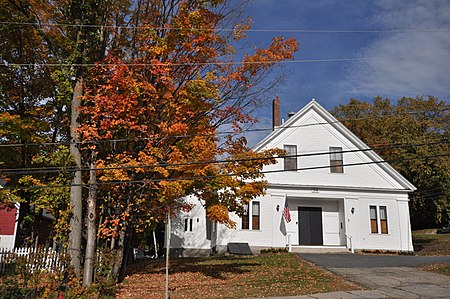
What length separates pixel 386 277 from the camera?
1697 cm

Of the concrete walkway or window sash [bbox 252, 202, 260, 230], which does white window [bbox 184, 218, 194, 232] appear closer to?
window sash [bbox 252, 202, 260, 230]

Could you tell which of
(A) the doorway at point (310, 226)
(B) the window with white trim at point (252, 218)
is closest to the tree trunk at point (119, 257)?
(B) the window with white trim at point (252, 218)

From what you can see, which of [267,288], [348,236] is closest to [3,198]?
[267,288]

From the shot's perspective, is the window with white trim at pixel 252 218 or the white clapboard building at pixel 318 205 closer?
the window with white trim at pixel 252 218

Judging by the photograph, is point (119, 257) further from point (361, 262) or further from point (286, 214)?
point (361, 262)

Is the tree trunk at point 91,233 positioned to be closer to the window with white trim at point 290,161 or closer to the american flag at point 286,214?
the american flag at point 286,214

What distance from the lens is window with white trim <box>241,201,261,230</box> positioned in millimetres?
26297

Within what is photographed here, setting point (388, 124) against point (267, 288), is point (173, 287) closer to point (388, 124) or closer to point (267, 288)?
point (267, 288)

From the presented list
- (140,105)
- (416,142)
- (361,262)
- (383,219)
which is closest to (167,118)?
(140,105)

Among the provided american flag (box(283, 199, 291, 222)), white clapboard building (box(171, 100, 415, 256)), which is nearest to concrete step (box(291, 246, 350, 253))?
white clapboard building (box(171, 100, 415, 256))

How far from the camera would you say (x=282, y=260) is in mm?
21734

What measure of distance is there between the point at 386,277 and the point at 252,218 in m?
10.7

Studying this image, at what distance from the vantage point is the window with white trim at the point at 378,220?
90.1 ft

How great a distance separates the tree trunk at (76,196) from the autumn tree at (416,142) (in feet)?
52.2
